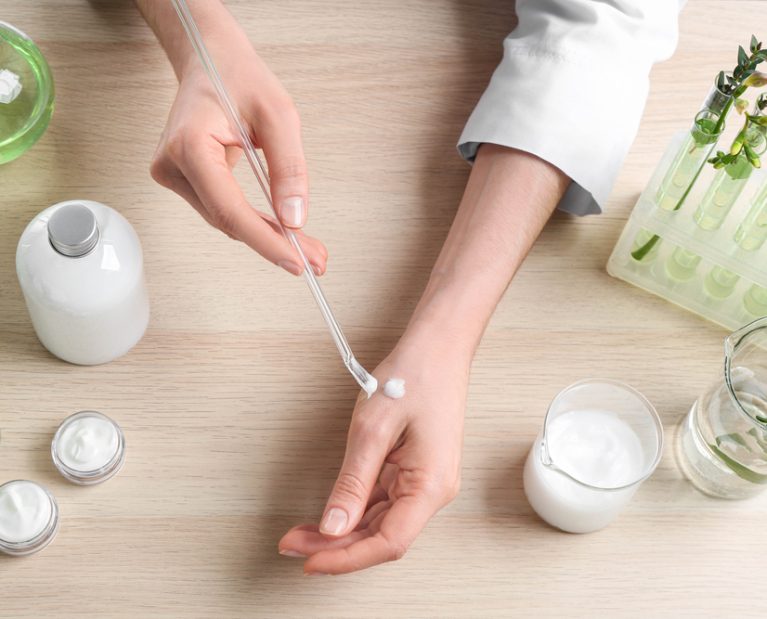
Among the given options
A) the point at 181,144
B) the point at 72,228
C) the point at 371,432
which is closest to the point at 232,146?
the point at 181,144

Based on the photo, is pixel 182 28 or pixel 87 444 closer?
pixel 87 444

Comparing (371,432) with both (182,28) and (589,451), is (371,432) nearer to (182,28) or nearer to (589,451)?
(589,451)

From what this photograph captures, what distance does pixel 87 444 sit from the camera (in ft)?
2.65

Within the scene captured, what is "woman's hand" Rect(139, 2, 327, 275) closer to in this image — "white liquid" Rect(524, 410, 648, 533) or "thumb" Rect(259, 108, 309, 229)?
"thumb" Rect(259, 108, 309, 229)

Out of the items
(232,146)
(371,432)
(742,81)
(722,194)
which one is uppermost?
(742,81)

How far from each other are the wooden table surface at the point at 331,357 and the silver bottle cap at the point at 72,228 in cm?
16

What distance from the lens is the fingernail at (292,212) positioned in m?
0.82

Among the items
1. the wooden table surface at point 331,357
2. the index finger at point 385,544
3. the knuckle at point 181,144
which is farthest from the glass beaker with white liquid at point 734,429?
the knuckle at point 181,144

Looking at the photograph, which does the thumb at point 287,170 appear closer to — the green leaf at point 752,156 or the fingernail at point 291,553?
the fingernail at point 291,553

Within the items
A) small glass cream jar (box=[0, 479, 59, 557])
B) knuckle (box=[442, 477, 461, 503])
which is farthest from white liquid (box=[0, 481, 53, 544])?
knuckle (box=[442, 477, 461, 503])

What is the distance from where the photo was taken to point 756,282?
855 mm

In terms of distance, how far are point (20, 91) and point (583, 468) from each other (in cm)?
65

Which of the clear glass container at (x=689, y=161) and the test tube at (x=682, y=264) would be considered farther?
the test tube at (x=682, y=264)

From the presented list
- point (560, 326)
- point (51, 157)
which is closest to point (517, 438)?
point (560, 326)
